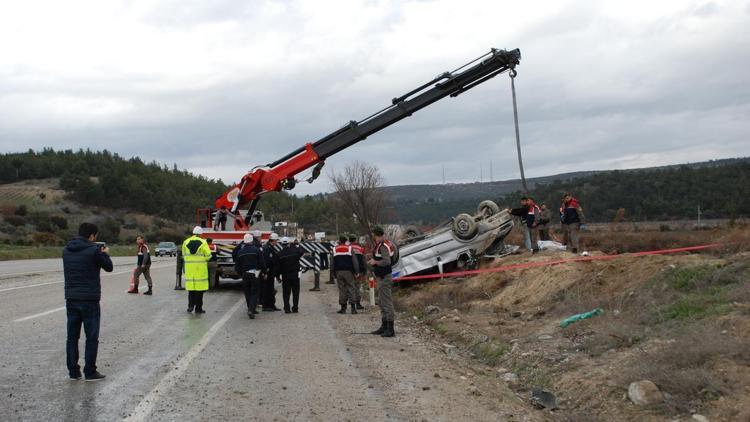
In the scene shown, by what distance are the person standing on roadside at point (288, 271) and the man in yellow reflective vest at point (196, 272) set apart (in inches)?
64.4

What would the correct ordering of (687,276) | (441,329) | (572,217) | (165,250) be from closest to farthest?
(687,276)
(441,329)
(572,217)
(165,250)

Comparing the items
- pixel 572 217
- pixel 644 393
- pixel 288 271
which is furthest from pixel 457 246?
pixel 644 393

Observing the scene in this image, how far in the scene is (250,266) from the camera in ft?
48.7

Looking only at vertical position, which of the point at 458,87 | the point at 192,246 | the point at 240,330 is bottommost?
the point at 240,330

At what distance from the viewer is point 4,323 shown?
499 inches

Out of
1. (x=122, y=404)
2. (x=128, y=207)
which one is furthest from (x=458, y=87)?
(x=128, y=207)

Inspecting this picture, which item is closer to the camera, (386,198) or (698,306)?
(698,306)

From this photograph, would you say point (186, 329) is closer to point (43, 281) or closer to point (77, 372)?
point (77, 372)

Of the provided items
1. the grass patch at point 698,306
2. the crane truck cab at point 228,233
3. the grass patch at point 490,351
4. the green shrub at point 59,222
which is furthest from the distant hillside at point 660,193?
the green shrub at point 59,222

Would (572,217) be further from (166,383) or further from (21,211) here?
(21,211)

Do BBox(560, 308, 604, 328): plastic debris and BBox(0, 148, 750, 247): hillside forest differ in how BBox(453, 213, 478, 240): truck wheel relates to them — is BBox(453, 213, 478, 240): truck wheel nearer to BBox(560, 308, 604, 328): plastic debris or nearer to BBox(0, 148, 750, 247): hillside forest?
BBox(560, 308, 604, 328): plastic debris

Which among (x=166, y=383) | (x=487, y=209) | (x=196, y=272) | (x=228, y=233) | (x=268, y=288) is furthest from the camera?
(x=228, y=233)

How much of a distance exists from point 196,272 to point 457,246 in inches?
281

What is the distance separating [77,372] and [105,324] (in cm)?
493
